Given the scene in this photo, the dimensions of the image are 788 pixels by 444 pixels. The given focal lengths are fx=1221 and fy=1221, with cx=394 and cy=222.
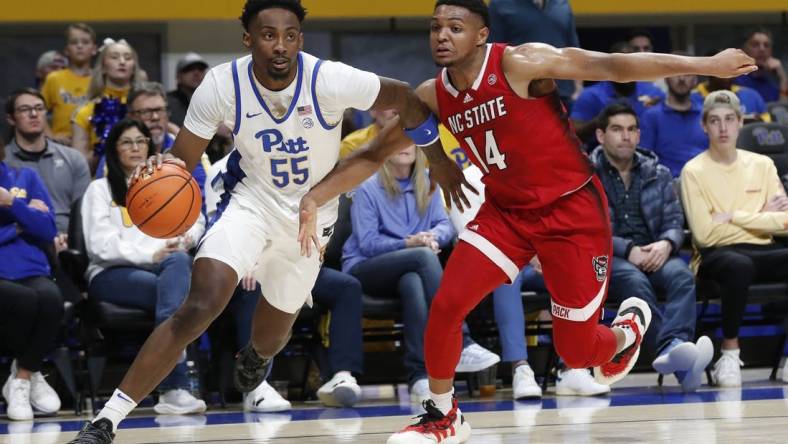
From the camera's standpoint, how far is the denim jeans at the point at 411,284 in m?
7.25

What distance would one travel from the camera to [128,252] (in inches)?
283

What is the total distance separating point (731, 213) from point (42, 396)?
4.38 meters

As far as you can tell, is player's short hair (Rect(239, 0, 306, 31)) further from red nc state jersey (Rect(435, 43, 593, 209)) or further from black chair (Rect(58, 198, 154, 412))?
black chair (Rect(58, 198, 154, 412))

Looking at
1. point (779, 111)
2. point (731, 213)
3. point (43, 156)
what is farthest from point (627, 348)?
point (779, 111)

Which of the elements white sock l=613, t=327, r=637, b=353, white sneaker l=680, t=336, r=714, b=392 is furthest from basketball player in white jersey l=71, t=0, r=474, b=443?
white sneaker l=680, t=336, r=714, b=392

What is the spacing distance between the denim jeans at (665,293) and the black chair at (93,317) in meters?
2.84

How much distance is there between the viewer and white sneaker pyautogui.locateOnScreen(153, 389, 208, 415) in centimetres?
690

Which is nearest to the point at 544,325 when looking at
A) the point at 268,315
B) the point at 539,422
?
the point at 539,422

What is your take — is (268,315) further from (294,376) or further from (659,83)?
(659,83)

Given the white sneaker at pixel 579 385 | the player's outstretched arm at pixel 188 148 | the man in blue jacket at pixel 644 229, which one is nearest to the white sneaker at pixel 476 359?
the white sneaker at pixel 579 385

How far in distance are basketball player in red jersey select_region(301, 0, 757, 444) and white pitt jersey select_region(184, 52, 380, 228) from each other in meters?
0.22

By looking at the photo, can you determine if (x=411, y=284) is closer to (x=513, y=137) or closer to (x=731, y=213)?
(x=731, y=213)

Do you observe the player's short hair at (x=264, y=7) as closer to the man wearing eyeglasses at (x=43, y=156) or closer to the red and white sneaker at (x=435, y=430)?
the red and white sneaker at (x=435, y=430)

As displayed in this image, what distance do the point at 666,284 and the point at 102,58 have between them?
13.6ft
